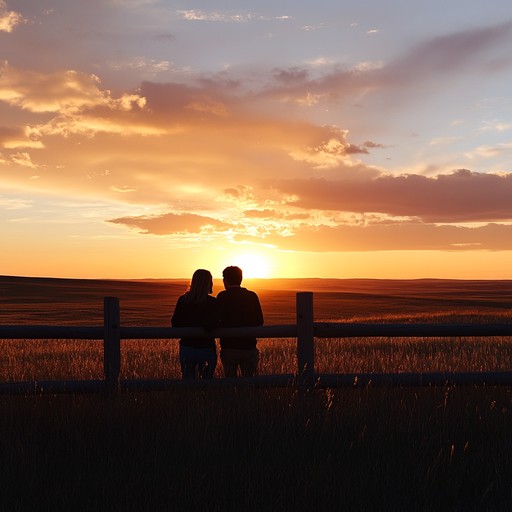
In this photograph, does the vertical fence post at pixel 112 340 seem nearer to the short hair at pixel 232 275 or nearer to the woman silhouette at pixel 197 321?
the woman silhouette at pixel 197 321

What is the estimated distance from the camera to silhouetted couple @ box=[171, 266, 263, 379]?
311 inches

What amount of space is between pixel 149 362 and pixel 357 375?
273 inches

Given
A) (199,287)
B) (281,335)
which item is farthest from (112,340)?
(281,335)

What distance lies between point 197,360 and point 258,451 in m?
2.94

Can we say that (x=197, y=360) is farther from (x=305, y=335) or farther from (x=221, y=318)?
(x=305, y=335)

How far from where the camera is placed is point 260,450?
17.5ft

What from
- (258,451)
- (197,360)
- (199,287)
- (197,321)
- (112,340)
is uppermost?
(199,287)

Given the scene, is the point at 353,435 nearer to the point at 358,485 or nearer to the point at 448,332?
the point at 358,485

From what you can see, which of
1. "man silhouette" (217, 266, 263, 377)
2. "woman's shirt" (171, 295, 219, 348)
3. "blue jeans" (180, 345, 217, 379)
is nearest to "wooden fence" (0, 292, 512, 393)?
"man silhouette" (217, 266, 263, 377)

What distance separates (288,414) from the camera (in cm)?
615

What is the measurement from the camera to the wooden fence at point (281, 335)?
723 centimetres

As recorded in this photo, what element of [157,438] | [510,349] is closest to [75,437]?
[157,438]

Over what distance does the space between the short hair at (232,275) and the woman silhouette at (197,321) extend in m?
0.21

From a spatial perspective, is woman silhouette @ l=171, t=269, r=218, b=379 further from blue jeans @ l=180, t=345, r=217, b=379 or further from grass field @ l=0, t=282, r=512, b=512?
grass field @ l=0, t=282, r=512, b=512
